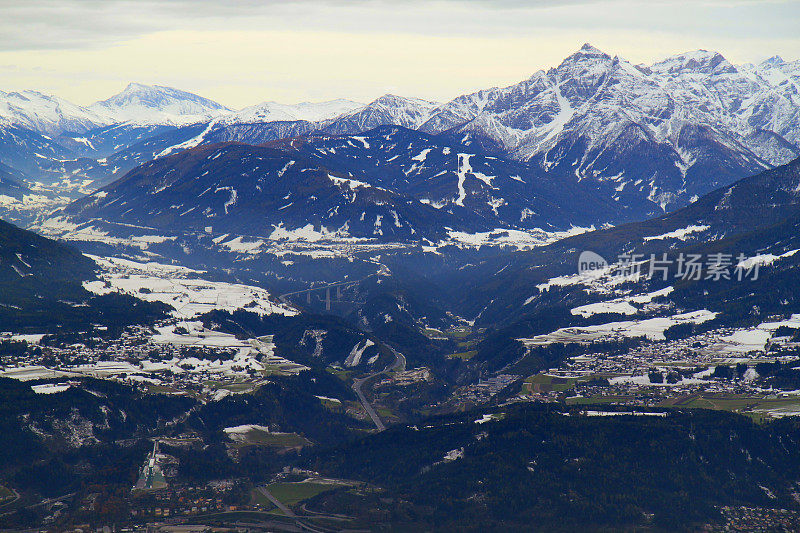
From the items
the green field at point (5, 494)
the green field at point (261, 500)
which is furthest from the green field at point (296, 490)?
the green field at point (5, 494)

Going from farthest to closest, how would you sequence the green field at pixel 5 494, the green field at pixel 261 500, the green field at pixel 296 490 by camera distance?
the green field at pixel 296 490
the green field at pixel 5 494
the green field at pixel 261 500

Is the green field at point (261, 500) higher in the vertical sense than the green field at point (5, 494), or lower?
higher

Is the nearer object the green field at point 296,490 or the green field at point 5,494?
the green field at point 5,494

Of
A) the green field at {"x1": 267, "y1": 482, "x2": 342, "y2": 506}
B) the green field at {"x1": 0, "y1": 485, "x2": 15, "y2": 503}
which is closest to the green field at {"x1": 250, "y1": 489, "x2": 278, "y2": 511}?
the green field at {"x1": 267, "y1": 482, "x2": 342, "y2": 506}

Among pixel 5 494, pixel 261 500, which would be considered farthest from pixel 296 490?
pixel 5 494

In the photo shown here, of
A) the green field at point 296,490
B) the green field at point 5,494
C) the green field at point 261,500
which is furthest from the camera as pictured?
the green field at point 296,490

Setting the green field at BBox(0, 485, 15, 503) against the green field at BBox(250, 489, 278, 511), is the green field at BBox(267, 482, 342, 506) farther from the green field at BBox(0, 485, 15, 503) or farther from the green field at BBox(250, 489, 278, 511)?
the green field at BBox(0, 485, 15, 503)

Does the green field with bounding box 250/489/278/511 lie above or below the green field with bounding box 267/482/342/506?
above

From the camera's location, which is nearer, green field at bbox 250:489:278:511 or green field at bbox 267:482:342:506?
green field at bbox 250:489:278:511

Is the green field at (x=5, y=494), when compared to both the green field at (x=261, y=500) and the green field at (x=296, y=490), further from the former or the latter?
the green field at (x=296, y=490)

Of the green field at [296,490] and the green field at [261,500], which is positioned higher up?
the green field at [261,500]

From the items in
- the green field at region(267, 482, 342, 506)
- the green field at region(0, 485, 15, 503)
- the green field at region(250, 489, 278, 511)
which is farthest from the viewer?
the green field at region(267, 482, 342, 506)
